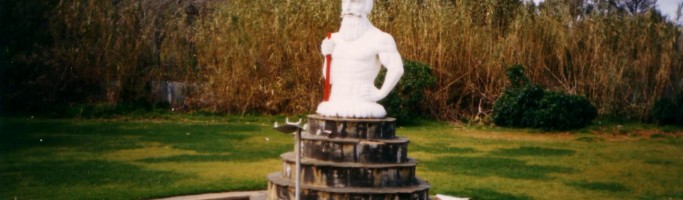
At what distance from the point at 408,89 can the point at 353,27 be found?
760cm

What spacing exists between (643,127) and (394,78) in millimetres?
9790

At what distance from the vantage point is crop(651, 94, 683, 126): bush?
14453mm

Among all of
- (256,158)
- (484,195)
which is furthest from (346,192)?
(256,158)

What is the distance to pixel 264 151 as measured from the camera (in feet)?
34.4

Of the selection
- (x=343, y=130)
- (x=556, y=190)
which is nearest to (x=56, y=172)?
(x=343, y=130)

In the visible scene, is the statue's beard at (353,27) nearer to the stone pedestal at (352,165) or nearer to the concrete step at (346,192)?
the stone pedestal at (352,165)

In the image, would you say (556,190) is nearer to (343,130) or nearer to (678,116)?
(343,130)

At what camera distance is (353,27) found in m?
6.36

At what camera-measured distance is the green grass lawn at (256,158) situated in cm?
781

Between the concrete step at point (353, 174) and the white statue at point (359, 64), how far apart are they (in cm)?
48

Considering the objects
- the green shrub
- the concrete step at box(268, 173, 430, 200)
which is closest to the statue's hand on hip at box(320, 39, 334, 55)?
the concrete step at box(268, 173, 430, 200)

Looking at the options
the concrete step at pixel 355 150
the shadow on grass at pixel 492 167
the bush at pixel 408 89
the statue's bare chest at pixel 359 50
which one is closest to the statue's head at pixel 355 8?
the statue's bare chest at pixel 359 50

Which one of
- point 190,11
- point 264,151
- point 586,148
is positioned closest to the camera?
point 264,151

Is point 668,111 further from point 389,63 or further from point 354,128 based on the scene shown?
point 354,128
